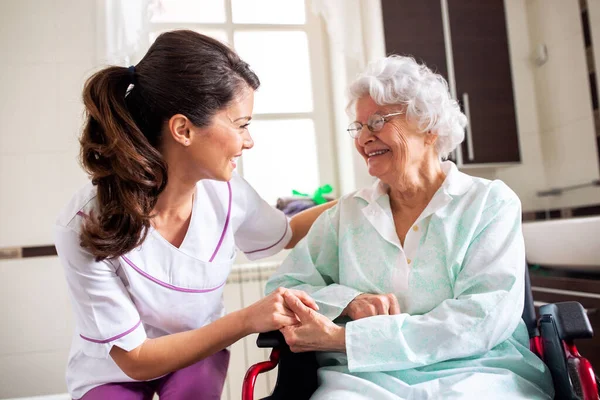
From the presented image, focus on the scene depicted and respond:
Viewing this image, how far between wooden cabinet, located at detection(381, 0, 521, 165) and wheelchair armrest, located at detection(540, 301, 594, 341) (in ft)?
5.46

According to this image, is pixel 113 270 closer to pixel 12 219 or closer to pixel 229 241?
pixel 229 241

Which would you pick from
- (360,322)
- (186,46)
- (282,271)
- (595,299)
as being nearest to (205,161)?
(186,46)

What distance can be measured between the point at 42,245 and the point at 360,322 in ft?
6.20

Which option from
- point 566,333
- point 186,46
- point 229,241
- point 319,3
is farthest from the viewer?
point 319,3

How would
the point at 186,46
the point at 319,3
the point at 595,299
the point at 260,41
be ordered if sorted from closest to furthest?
1. the point at 186,46
2. the point at 595,299
3. the point at 319,3
4. the point at 260,41

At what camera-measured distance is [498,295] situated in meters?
1.19

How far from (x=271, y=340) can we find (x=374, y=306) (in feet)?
0.89

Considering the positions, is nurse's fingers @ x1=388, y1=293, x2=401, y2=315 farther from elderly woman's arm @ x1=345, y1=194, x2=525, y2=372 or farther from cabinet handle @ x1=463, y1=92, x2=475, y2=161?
cabinet handle @ x1=463, y1=92, x2=475, y2=161

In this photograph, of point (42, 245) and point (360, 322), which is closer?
point (360, 322)

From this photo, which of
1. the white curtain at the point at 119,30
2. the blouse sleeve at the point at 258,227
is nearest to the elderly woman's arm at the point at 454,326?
the blouse sleeve at the point at 258,227

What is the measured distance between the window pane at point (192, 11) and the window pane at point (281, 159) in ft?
2.15

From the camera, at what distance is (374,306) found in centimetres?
128

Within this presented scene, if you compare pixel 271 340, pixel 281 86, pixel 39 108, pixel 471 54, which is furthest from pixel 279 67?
pixel 271 340

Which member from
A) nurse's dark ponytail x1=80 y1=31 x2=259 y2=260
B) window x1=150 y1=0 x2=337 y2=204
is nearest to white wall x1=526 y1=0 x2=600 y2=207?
window x1=150 y1=0 x2=337 y2=204
